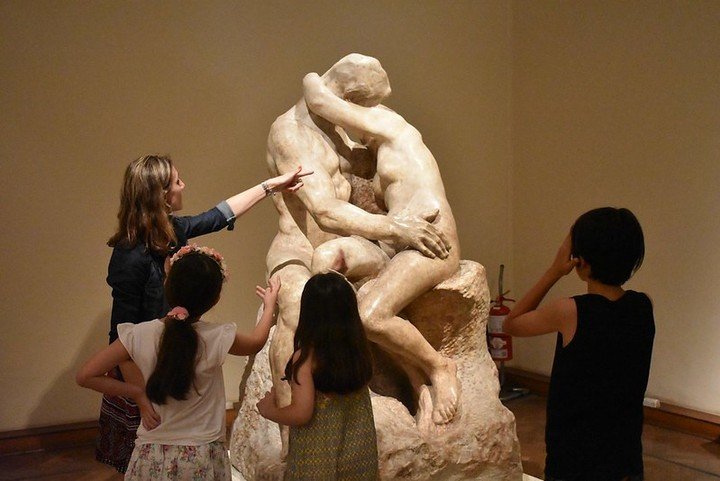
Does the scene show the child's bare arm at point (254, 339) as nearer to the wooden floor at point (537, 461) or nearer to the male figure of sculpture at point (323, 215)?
the male figure of sculpture at point (323, 215)

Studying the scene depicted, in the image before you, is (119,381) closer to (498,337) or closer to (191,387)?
(191,387)

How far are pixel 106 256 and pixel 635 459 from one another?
319cm

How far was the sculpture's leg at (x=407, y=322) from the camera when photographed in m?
3.04

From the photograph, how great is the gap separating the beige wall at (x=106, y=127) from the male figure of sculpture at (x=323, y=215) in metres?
1.18

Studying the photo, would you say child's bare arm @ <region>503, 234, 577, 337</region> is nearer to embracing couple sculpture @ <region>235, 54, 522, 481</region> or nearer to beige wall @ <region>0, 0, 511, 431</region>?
embracing couple sculpture @ <region>235, 54, 522, 481</region>

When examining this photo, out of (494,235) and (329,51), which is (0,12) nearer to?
(329,51)

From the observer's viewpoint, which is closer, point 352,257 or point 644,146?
point 352,257

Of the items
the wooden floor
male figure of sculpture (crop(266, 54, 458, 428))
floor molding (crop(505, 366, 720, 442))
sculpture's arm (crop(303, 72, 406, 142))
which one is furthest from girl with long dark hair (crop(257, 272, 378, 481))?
→ floor molding (crop(505, 366, 720, 442))

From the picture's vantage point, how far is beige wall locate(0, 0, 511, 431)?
13.7 feet

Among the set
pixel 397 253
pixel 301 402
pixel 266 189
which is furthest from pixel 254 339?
pixel 397 253

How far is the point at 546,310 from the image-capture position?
1989 millimetres

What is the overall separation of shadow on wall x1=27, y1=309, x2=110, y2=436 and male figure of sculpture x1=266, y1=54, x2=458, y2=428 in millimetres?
1478

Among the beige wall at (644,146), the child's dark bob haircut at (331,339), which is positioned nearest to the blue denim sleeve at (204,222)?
the child's dark bob haircut at (331,339)

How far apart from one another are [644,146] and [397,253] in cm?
223
